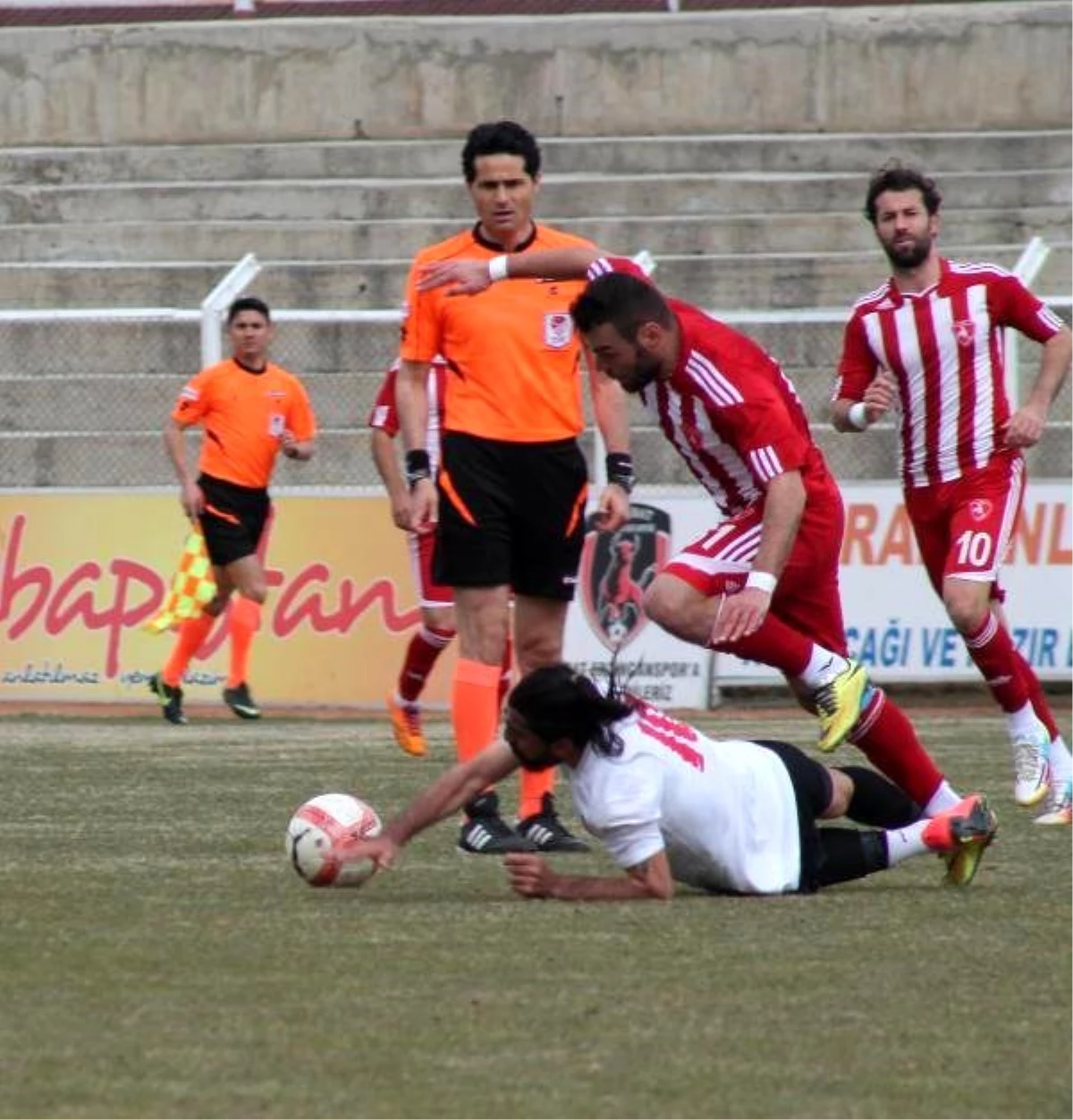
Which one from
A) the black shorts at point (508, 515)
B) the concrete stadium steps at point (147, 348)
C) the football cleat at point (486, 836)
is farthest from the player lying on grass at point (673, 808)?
the concrete stadium steps at point (147, 348)

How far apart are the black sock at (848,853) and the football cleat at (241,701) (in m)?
8.59

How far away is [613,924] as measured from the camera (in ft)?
23.5

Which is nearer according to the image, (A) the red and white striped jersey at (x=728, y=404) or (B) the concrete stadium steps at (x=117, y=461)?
(A) the red and white striped jersey at (x=728, y=404)

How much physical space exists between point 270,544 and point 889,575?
11.3ft

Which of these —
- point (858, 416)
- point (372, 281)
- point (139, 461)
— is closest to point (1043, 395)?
point (858, 416)

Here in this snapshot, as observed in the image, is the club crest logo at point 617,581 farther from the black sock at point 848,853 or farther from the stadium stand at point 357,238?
the black sock at point 848,853

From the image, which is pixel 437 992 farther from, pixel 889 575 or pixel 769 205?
pixel 769 205

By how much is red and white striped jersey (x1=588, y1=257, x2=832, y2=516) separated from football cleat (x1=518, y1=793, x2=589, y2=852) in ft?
4.33

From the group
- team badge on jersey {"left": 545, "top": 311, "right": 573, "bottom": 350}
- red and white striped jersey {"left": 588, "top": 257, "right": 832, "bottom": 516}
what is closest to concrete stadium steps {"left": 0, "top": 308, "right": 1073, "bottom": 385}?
team badge on jersey {"left": 545, "top": 311, "right": 573, "bottom": 350}

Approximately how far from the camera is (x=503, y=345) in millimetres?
9141

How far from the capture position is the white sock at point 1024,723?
9.79 meters

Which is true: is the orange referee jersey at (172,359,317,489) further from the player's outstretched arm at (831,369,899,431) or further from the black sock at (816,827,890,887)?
the black sock at (816,827,890,887)

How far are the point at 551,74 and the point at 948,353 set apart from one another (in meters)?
13.5

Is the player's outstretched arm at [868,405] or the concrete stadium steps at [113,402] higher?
the player's outstretched arm at [868,405]
